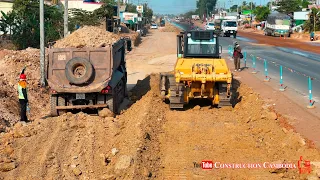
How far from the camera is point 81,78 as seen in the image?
1436 cm

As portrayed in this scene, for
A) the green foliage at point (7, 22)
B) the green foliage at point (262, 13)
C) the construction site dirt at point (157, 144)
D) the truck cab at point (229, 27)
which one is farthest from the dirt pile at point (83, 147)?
the green foliage at point (262, 13)

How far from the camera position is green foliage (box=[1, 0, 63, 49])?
1337 inches

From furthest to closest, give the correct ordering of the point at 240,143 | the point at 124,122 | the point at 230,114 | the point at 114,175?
the point at 230,114 → the point at 124,122 → the point at 240,143 → the point at 114,175

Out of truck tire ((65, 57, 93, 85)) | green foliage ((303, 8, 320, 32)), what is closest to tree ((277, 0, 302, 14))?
green foliage ((303, 8, 320, 32))

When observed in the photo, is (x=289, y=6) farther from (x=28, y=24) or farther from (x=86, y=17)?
(x=28, y=24)

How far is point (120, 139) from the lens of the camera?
456 inches

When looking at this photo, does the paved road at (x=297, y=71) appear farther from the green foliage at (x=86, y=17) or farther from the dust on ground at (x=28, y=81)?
the green foliage at (x=86, y=17)

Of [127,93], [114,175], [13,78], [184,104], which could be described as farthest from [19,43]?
[114,175]

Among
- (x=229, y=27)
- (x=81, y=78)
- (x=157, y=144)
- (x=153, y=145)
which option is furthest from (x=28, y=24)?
(x=229, y=27)

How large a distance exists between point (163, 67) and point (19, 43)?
37.5 ft

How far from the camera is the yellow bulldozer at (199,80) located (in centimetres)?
1480

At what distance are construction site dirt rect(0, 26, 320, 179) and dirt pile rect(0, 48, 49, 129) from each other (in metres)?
0.22

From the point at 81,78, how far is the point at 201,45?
5009 mm

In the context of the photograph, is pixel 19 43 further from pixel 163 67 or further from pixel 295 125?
pixel 295 125
